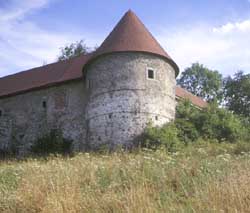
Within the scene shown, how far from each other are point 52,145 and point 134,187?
71.6 feet

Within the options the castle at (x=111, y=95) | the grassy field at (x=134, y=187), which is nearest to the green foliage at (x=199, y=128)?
the castle at (x=111, y=95)

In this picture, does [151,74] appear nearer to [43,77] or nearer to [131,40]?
[131,40]

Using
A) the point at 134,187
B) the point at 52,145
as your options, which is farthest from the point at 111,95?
the point at 134,187

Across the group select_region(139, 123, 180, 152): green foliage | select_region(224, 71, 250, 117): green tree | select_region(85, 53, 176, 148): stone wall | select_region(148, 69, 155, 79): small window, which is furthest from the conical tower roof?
select_region(224, 71, 250, 117): green tree

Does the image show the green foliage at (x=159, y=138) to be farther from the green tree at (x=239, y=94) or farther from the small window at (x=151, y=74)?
the green tree at (x=239, y=94)

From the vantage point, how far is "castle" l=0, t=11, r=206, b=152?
1041 inches

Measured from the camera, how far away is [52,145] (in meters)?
29.4

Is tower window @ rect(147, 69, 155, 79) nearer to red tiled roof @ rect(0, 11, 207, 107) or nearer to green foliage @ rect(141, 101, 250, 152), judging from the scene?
red tiled roof @ rect(0, 11, 207, 107)

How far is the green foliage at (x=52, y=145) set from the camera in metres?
28.9

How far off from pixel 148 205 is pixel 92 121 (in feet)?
67.9

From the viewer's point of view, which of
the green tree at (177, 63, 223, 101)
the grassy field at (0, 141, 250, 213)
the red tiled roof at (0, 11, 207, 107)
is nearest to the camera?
the grassy field at (0, 141, 250, 213)

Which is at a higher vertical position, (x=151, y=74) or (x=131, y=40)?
(x=131, y=40)

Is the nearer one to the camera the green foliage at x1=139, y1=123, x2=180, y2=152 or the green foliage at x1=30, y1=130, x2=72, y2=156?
the green foliage at x1=139, y1=123, x2=180, y2=152

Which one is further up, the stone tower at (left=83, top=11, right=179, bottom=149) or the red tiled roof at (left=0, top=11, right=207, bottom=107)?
the red tiled roof at (left=0, top=11, right=207, bottom=107)
